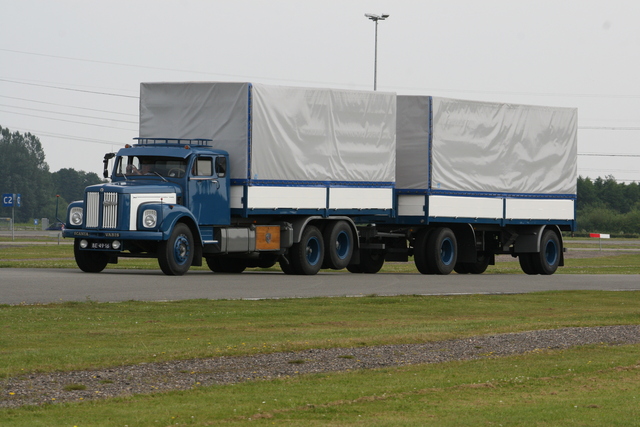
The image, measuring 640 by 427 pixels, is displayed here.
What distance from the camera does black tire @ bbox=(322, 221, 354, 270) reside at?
28984 mm

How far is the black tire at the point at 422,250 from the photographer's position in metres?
31.1

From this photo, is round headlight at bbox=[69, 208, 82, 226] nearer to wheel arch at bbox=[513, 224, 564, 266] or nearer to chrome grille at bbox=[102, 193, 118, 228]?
chrome grille at bbox=[102, 193, 118, 228]

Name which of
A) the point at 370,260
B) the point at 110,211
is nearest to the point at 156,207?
the point at 110,211

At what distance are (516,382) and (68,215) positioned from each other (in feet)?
55.0

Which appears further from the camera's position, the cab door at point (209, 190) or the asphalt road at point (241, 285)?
the cab door at point (209, 190)

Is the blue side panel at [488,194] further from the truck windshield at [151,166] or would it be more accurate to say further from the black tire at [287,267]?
the truck windshield at [151,166]

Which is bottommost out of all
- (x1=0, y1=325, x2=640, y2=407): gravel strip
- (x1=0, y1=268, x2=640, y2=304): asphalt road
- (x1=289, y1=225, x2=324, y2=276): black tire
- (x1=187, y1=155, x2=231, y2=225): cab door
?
(x1=0, y1=325, x2=640, y2=407): gravel strip

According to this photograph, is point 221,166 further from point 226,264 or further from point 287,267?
point 226,264

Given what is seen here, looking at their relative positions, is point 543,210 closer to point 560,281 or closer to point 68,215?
point 560,281

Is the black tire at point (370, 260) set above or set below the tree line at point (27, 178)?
below

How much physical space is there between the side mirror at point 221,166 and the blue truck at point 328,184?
0.04 metres

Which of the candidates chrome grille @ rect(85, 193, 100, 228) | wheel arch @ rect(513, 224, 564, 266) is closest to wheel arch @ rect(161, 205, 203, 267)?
chrome grille @ rect(85, 193, 100, 228)

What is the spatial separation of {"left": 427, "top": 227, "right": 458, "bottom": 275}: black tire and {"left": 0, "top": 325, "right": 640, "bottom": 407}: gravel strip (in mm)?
15404

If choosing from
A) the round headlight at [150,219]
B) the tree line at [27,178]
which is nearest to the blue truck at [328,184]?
the round headlight at [150,219]
